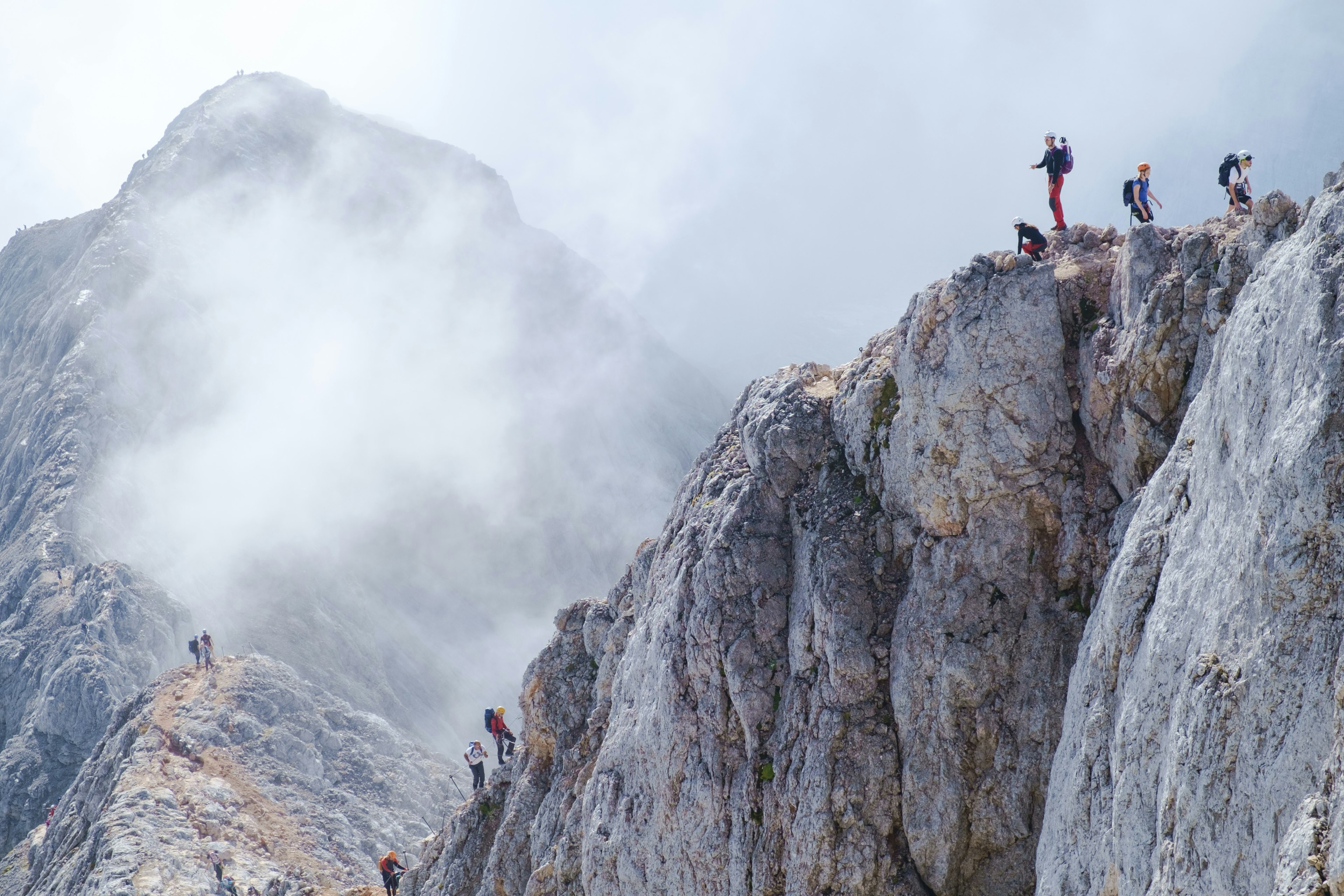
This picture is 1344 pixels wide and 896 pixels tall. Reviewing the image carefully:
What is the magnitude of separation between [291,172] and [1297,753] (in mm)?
144929

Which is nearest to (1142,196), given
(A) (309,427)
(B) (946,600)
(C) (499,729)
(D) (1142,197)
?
(D) (1142,197)

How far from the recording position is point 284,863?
4491 centimetres

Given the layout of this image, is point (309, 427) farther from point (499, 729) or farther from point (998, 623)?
point (998, 623)

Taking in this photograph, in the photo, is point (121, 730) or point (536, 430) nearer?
point (121, 730)

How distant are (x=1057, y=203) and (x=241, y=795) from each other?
47.9 meters

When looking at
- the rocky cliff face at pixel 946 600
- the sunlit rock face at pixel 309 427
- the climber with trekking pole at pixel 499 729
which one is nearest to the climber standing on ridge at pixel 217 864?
the climber with trekking pole at pixel 499 729

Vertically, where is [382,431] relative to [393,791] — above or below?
above

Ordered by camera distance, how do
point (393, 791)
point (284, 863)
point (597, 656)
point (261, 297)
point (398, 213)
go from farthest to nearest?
point (398, 213)
point (261, 297)
point (393, 791)
point (284, 863)
point (597, 656)

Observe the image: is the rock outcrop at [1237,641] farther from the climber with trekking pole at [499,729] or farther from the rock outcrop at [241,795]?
the rock outcrop at [241,795]

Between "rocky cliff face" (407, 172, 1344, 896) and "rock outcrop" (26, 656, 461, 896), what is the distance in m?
22.5

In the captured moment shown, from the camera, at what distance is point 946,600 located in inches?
693

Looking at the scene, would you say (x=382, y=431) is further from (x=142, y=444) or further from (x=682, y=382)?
(x=682, y=382)

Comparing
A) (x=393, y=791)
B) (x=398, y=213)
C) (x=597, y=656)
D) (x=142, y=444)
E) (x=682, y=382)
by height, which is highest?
(x=398, y=213)

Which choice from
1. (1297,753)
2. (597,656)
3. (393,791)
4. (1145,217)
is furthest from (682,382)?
(1297,753)
